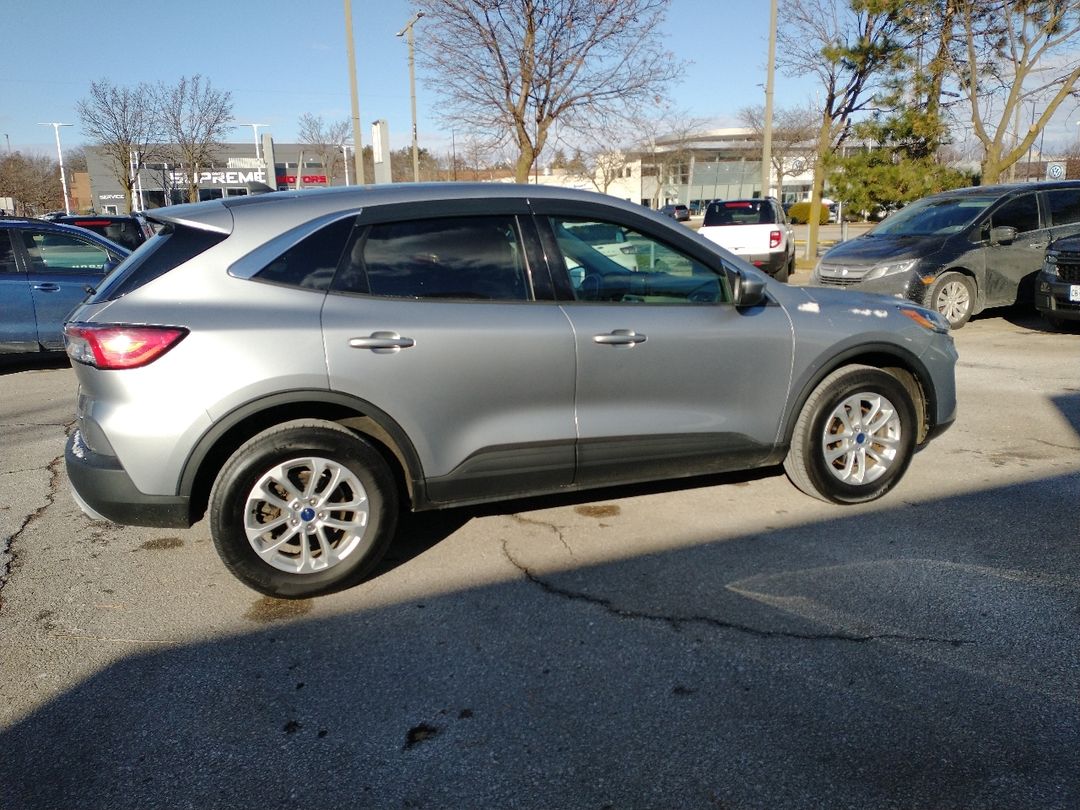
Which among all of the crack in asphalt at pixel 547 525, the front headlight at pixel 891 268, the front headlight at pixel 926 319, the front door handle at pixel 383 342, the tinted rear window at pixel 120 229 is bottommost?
the crack in asphalt at pixel 547 525

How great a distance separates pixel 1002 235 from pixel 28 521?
35.3 feet

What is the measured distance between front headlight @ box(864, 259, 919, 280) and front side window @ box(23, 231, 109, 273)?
9.19 metres

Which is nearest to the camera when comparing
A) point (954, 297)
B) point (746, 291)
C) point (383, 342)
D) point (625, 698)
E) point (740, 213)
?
point (625, 698)

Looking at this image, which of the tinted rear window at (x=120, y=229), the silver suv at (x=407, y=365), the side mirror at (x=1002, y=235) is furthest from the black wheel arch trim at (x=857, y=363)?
the tinted rear window at (x=120, y=229)

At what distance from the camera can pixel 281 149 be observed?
209 feet

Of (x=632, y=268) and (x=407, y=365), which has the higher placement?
(x=632, y=268)

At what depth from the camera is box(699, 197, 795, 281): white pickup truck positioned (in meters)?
16.7

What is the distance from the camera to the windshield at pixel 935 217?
36.0 feet

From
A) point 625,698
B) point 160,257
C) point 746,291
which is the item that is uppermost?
point 160,257

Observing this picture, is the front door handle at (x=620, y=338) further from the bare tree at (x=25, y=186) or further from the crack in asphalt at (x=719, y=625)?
the bare tree at (x=25, y=186)

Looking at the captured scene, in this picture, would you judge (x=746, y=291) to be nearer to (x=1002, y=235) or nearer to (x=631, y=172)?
(x=1002, y=235)

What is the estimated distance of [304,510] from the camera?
3.62 meters

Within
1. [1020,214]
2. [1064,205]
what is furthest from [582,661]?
[1064,205]

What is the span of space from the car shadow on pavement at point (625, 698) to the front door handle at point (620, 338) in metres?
1.04
